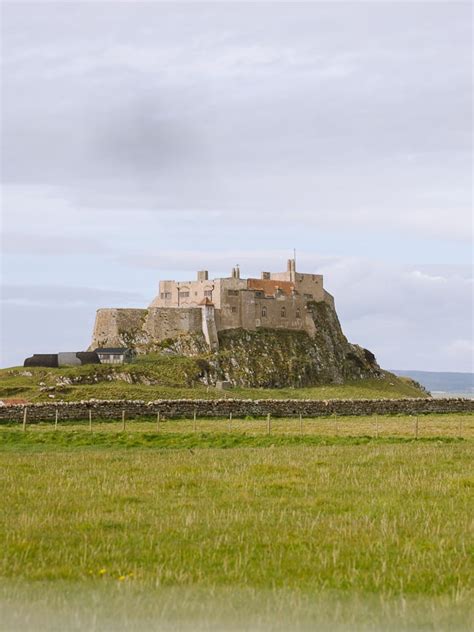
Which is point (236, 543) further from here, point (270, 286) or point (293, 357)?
point (270, 286)

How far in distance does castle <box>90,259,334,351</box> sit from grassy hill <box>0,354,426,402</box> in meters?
8.13

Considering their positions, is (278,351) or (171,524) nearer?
(171,524)

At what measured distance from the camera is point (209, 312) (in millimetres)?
120062

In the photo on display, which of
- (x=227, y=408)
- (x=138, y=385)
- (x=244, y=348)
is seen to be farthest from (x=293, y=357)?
(x=227, y=408)

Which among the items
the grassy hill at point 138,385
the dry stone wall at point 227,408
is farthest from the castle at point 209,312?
the dry stone wall at point 227,408

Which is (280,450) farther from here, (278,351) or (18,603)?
(278,351)

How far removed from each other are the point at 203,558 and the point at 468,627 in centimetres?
470

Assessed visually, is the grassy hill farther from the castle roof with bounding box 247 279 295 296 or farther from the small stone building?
the castle roof with bounding box 247 279 295 296

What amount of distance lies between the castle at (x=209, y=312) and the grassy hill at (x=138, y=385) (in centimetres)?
813

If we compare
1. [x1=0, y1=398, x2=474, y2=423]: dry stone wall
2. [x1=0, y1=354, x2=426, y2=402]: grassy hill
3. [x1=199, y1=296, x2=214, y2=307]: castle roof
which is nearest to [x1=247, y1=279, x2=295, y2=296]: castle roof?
[x1=199, y1=296, x2=214, y2=307]: castle roof

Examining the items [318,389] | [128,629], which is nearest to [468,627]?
[128,629]

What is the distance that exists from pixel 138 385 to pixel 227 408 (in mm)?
30101

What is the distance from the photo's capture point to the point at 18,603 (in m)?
12.2

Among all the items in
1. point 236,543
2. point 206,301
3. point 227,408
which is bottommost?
point 236,543
